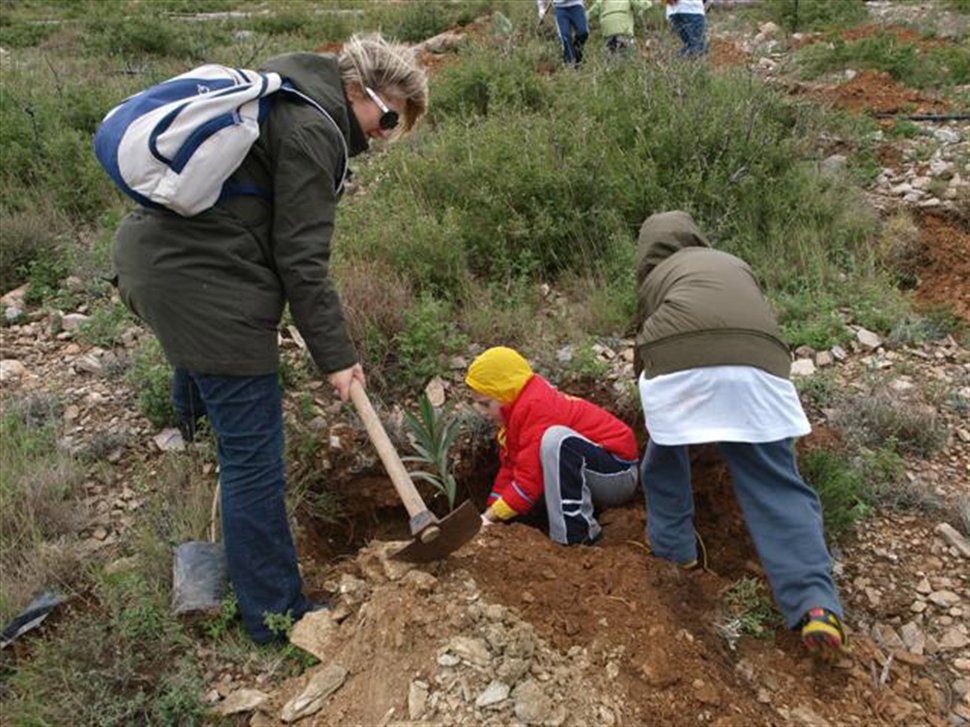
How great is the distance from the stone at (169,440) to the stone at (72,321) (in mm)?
1290

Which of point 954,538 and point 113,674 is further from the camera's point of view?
point 954,538

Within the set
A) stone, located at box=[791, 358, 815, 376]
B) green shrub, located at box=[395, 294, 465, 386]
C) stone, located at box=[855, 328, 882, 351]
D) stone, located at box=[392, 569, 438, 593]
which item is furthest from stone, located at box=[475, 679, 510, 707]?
stone, located at box=[855, 328, 882, 351]

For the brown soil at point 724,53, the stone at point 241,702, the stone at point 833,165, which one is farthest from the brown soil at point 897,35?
the stone at point 241,702

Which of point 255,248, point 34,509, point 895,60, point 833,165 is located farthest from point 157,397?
point 895,60

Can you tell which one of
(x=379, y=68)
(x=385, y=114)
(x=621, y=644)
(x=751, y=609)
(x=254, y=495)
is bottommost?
(x=751, y=609)

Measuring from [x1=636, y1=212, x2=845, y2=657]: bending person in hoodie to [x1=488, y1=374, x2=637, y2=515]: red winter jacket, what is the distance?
0.72 m

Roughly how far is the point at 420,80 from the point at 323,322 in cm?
80

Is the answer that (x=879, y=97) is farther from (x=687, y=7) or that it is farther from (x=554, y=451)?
(x=554, y=451)

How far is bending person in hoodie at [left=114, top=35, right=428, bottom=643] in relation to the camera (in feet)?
7.74

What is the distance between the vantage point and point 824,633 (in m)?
2.46

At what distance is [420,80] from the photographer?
8.50 ft

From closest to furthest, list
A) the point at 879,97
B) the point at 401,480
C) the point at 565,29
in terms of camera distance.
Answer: the point at 401,480, the point at 879,97, the point at 565,29

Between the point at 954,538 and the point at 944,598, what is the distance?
0.31 m

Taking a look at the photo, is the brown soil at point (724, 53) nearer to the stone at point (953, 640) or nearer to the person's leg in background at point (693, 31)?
the person's leg in background at point (693, 31)
